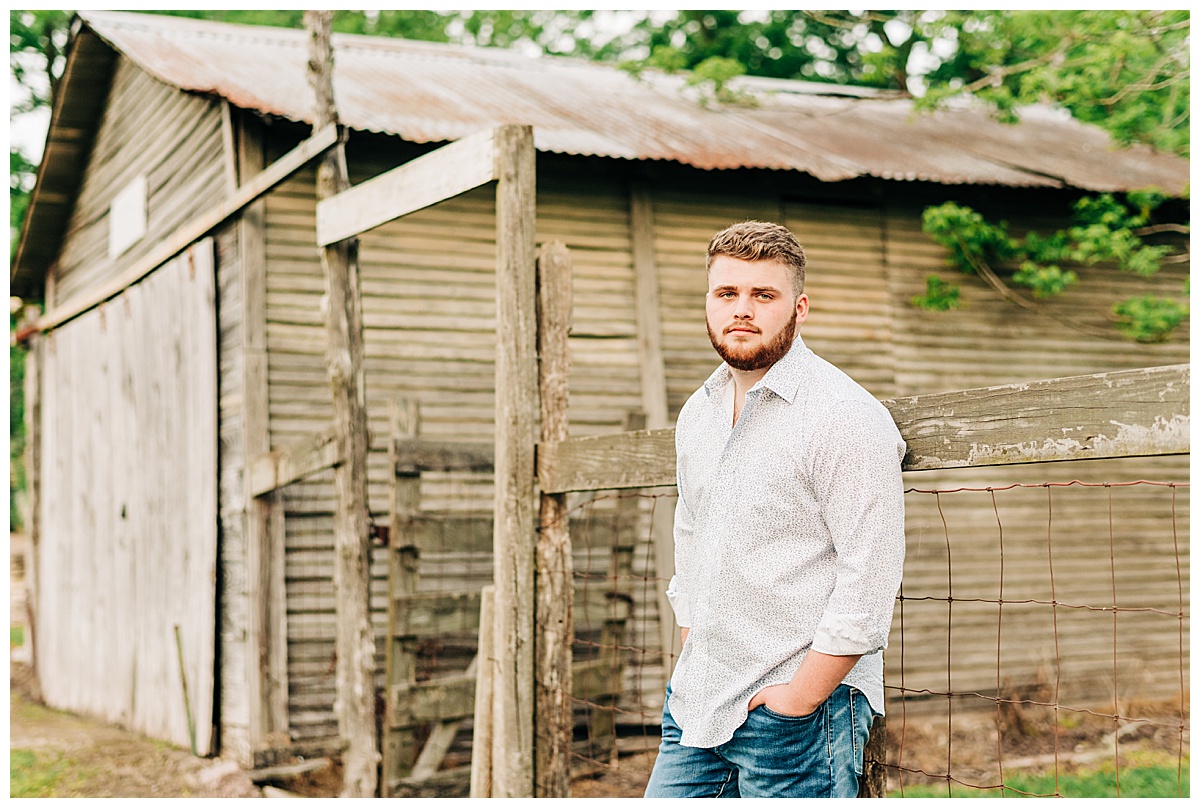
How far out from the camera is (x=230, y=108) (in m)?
7.60

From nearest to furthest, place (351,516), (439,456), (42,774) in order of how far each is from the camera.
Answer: (351,516) < (439,456) < (42,774)

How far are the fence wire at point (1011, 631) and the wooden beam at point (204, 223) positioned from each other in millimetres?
2741

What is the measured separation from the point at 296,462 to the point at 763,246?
12.8ft

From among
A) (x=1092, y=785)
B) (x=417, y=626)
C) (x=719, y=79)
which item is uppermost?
(x=719, y=79)

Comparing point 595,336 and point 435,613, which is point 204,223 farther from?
point 435,613

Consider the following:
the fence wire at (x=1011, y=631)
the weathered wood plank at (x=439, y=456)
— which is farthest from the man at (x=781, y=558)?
the fence wire at (x=1011, y=631)

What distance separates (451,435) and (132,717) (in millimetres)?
3411

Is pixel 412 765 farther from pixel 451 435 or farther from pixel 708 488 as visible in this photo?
pixel 708 488

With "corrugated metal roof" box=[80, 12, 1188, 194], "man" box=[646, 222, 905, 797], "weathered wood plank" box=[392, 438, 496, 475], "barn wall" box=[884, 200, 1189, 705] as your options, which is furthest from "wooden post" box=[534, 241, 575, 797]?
"barn wall" box=[884, 200, 1189, 705]

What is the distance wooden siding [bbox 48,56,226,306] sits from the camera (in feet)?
26.9

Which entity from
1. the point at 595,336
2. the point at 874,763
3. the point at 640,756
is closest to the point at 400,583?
the point at 640,756

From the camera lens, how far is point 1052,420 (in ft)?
8.04

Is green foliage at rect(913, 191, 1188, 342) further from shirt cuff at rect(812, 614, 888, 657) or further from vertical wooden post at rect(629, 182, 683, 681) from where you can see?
shirt cuff at rect(812, 614, 888, 657)

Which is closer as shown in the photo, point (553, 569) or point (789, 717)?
point (789, 717)
